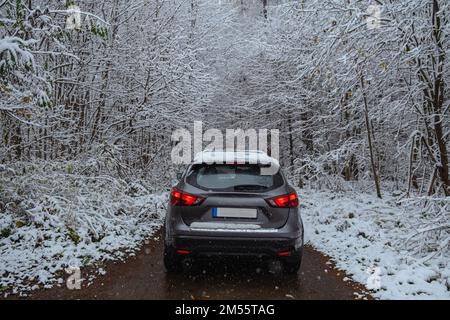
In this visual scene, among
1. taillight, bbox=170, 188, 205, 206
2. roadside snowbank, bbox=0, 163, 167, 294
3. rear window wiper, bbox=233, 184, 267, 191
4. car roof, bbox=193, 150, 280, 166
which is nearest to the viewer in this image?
taillight, bbox=170, 188, 205, 206

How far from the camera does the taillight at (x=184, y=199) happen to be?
429 cm

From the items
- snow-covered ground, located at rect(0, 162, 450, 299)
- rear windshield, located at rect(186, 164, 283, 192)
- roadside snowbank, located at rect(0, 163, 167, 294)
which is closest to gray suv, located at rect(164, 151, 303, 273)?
rear windshield, located at rect(186, 164, 283, 192)

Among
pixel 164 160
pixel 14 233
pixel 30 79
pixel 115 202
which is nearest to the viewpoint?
pixel 30 79

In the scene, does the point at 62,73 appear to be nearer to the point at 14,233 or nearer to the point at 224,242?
the point at 14,233

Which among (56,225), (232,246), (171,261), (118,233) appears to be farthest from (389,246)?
(56,225)

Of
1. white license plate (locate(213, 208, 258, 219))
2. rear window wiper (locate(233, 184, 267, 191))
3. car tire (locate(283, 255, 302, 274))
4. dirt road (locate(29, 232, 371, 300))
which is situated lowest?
dirt road (locate(29, 232, 371, 300))

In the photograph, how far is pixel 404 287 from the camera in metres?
4.17

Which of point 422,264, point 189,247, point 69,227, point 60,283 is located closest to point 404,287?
point 422,264

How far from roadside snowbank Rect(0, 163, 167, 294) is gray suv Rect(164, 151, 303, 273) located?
5.84 feet

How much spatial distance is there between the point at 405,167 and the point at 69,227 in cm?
1027

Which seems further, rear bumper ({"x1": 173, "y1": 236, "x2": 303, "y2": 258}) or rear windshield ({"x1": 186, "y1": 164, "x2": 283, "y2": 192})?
rear windshield ({"x1": 186, "y1": 164, "x2": 283, "y2": 192})

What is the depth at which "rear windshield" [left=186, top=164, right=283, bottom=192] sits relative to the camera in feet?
14.5

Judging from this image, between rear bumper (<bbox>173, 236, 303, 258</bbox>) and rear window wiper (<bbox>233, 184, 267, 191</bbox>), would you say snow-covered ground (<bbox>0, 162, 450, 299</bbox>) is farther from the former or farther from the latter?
rear window wiper (<bbox>233, 184, 267, 191</bbox>)

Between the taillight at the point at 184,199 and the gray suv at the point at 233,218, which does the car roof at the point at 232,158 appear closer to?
the gray suv at the point at 233,218
